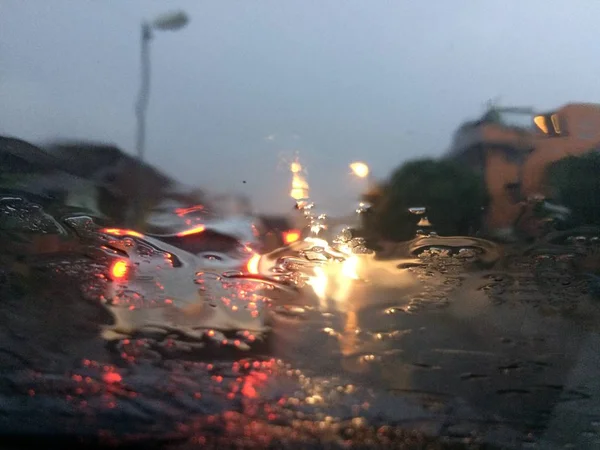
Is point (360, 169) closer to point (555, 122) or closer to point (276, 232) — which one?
point (276, 232)

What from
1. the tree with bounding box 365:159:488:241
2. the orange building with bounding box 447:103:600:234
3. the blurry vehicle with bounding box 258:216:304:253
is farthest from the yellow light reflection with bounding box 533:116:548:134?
the blurry vehicle with bounding box 258:216:304:253

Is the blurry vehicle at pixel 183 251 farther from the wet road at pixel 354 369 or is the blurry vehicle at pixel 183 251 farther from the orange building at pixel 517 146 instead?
the orange building at pixel 517 146

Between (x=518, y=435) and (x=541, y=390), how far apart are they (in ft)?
1.77

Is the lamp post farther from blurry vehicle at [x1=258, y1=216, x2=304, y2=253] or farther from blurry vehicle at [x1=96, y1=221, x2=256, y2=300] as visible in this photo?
blurry vehicle at [x1=96, y1=221, x2=256, y2=300]

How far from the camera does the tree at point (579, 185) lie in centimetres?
559

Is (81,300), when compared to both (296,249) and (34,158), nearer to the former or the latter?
(34,158)

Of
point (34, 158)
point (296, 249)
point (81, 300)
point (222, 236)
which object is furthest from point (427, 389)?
point (34, 158)

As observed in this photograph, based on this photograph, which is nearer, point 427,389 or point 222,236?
point 427,389

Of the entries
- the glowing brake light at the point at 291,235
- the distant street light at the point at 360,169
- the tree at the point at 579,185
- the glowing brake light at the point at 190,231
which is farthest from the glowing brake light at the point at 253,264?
the tree at the point at 579,185

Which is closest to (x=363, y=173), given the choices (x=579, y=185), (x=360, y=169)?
(x=360, y=169)

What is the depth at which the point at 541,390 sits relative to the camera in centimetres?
491

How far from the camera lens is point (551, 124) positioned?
18.1 feet

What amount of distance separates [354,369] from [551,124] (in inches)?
85.5

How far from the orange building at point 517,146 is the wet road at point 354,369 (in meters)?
0.48
